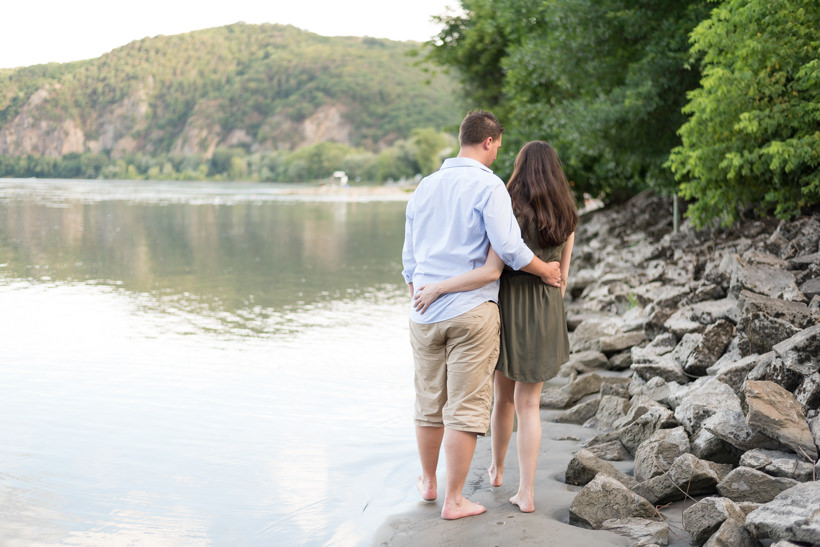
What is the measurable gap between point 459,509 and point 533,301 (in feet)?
4.06

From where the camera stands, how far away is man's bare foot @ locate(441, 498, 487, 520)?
4453mm

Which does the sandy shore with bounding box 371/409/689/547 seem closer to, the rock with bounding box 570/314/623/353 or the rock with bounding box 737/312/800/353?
the rock with bounding box 737/312/800/353

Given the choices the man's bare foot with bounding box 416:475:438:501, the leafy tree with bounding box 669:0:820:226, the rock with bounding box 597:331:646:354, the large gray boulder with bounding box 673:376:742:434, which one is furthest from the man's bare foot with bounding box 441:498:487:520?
the leafy tree with bounding box 669:0:820:226

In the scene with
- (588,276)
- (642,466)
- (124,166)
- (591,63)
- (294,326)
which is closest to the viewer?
(642,466)

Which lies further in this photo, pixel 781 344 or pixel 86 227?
pixel 86 227

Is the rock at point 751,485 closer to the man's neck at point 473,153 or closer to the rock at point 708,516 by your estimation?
the rock at point 708,516

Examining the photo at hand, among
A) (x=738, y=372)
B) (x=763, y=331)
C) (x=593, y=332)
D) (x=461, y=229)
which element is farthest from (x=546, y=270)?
(x=593, y=332)

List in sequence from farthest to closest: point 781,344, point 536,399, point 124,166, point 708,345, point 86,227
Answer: point 124,166 → point 86,227 → point 708,345 → point 781,344 → point 536,399

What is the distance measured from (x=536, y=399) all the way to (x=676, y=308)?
4526 millimetres

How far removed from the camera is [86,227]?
108ft

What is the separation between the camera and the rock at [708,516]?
3854 mm

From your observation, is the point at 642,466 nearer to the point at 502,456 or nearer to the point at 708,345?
the point at 502,456

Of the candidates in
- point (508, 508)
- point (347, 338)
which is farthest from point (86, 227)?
point (508, 508)

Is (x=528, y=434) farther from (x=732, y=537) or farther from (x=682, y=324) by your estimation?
(x=682, y=324)
